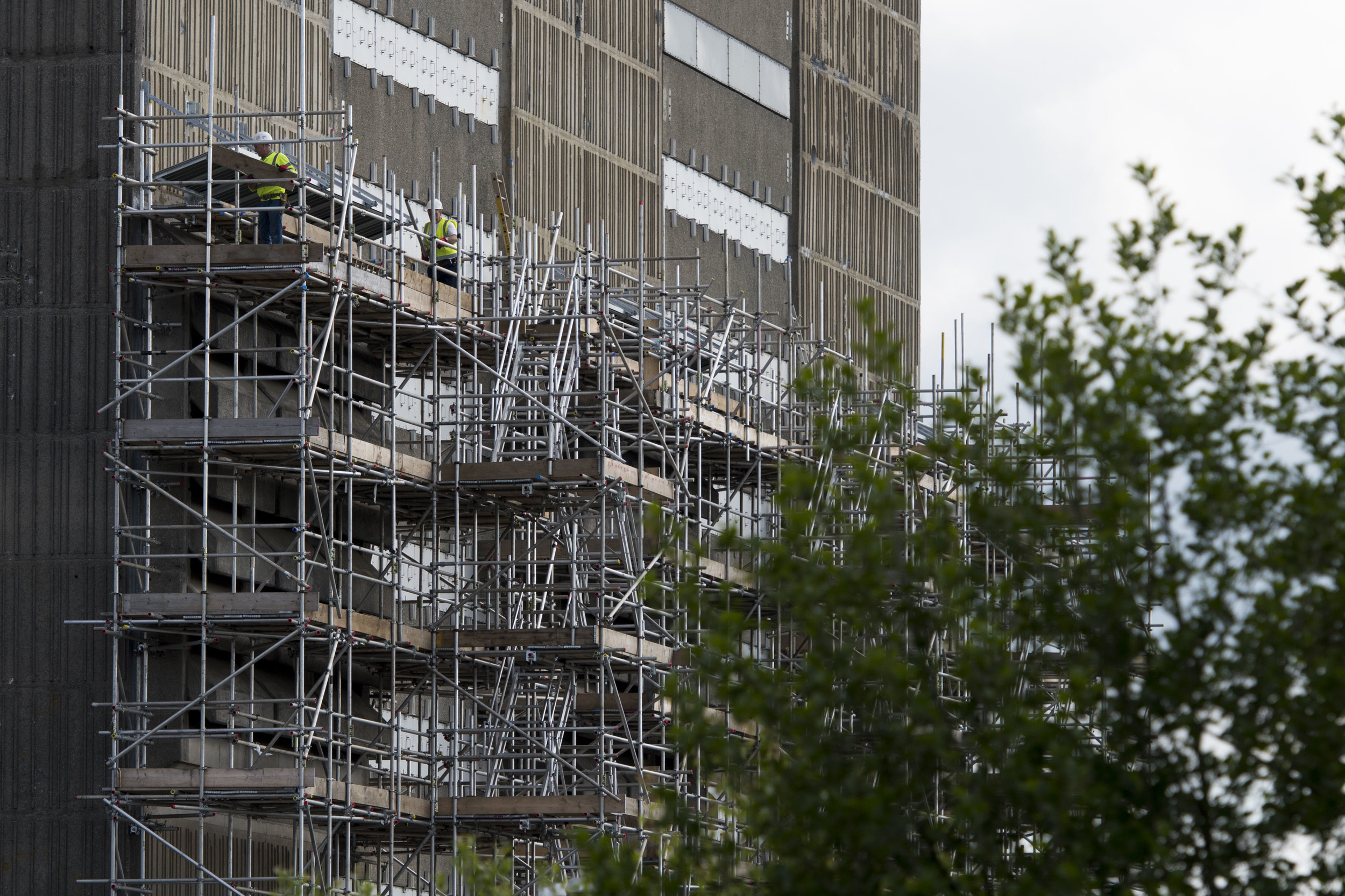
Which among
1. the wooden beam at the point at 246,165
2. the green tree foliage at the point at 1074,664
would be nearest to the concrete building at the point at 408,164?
the wooden beam at the point at 246,165

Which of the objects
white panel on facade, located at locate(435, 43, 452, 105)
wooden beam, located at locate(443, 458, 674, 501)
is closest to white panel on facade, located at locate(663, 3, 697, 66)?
white panel on facade, located at locate(435, 43, 452, 105)

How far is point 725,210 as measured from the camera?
54594 mm

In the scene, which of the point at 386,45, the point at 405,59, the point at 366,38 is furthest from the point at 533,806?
the point at 405,59

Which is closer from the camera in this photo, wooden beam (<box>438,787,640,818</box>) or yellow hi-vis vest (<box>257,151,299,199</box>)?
yellow hi-vis vest (<box>257,151,299,199</box>)

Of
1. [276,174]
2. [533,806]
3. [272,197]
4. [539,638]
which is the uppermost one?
[276,174]

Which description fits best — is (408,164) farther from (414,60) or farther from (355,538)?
(355,538)

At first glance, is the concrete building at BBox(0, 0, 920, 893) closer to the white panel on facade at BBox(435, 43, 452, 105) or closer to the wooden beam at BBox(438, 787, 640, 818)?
the white panel on facade at BBox(435, 43, 452, 105)

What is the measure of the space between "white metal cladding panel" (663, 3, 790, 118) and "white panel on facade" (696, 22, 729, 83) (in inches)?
0.5

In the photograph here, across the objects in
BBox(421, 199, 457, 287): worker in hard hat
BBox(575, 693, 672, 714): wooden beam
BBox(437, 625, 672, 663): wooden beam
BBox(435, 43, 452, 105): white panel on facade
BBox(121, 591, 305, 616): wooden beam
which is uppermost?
BBox(435, 43, 452, 105): white panel on facade

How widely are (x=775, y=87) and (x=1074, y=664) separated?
4329 cm

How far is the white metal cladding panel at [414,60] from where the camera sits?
134ft

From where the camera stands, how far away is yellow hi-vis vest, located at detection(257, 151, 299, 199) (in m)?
33.6

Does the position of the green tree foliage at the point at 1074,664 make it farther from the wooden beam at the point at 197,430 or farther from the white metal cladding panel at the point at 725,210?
the white metal cladding panel at the point at 725,210

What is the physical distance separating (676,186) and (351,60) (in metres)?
12.8
